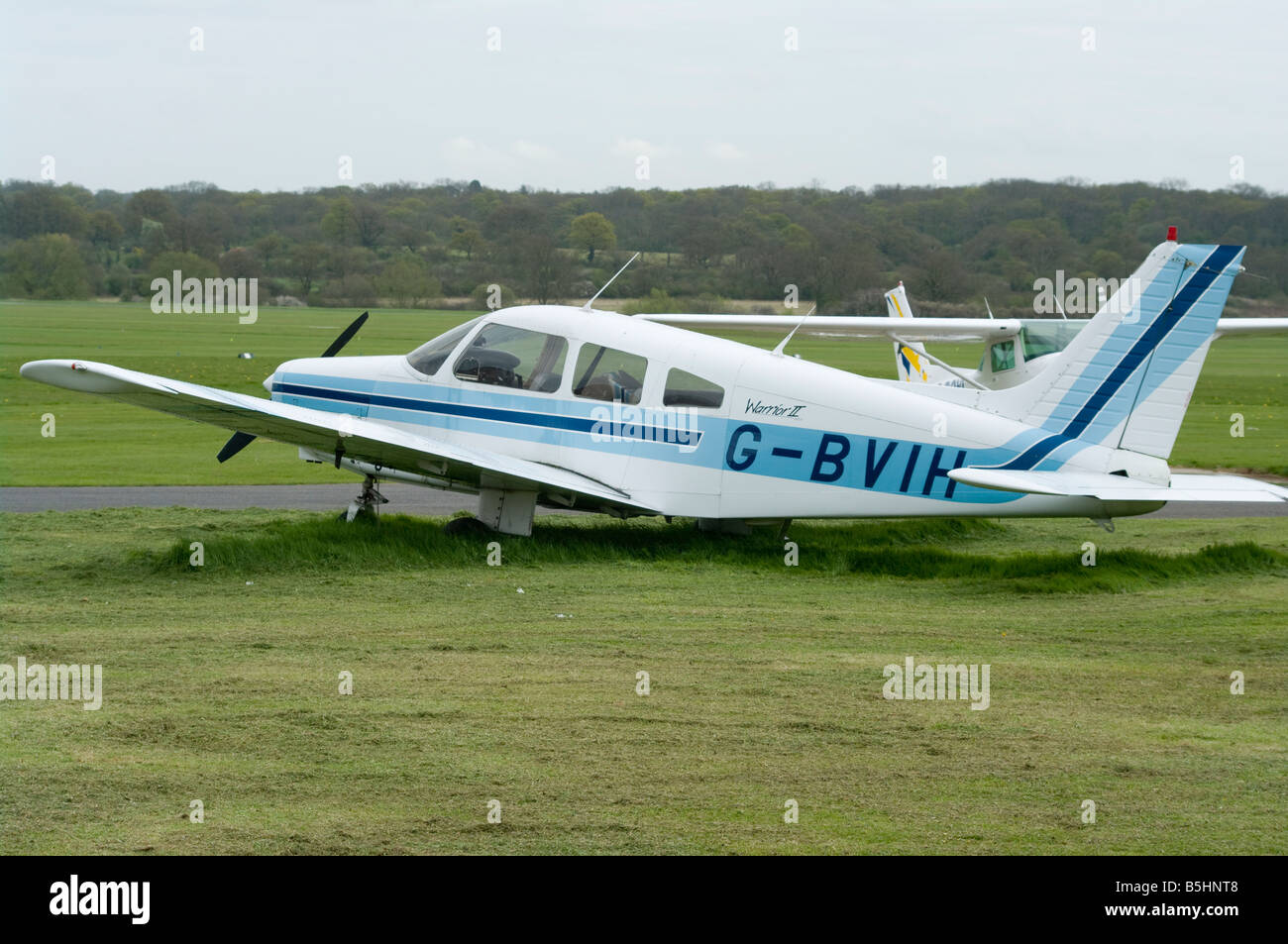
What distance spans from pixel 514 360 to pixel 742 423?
7.25 feet

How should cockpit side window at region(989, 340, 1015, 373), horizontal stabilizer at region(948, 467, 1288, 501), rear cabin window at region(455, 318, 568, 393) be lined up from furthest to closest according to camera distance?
cockpit side window at region(989, 340, 1015, 373), rear cabin window at region(455, 318, 568, 393), horizontal stabilizer at region(948, 467, 1288, 501)

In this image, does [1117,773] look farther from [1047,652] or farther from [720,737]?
[1047,652]

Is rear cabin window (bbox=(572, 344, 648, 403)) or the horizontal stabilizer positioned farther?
rear cabin window (bbox=(572, 344, 648, 403))

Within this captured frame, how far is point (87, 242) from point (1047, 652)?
100 m

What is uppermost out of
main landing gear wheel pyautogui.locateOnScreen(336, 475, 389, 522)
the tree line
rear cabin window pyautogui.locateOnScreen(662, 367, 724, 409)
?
the tree line

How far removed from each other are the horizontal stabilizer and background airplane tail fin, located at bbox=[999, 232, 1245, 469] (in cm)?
33

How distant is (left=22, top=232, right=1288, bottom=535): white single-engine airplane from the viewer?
10594mm

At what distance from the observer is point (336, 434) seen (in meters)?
10.9

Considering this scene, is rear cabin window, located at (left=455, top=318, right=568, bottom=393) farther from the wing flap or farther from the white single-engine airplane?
the wing flap

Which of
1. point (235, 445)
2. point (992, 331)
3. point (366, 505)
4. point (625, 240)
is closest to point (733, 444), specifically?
point (366, 505)

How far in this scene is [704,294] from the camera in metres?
57.8

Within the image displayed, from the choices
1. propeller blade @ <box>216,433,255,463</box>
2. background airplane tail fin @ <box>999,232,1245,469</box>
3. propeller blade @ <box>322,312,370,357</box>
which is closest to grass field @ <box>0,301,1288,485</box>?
propeller blade @ <box>322,312,370,357</box>

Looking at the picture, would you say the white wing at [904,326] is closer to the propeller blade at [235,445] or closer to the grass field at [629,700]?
the propeller blade at [235,445]

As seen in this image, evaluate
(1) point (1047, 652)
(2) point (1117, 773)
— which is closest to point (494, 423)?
(1) point (1047, 652)
